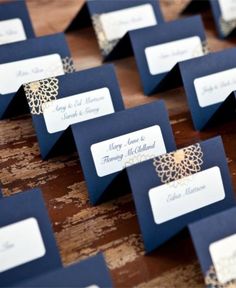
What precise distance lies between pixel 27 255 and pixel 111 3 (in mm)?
579

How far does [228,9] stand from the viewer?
1081 millimetres

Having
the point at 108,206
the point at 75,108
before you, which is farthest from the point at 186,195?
the point at 75,108

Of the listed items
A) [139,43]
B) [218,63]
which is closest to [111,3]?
[139,43]

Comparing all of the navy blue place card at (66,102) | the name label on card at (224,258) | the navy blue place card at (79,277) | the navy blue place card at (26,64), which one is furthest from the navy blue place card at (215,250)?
the navy blue place card at (26,64)

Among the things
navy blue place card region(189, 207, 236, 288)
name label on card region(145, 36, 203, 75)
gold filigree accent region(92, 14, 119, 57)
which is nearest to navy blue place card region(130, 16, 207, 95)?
name label on card region(145, 36, 203, 75)

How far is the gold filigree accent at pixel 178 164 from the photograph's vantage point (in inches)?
24.6

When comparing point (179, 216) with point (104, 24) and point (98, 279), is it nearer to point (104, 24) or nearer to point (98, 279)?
point (98, 279)

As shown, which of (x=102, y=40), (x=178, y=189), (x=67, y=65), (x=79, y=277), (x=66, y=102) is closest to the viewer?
(x=79, y=277)

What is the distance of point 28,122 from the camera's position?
0.83 metres

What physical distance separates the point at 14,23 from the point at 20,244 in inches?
19.4

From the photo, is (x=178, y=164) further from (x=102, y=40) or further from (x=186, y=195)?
(x=102, y=40)

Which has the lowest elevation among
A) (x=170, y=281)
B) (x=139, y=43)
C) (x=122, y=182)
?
(x=170, y=281)

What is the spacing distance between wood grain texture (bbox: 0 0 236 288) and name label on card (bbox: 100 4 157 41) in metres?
0.06

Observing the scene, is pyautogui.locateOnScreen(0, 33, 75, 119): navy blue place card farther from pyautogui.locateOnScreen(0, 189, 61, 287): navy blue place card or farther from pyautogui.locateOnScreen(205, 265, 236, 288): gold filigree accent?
pyautogui.locateOnScreen(205, 265, 236, 288): gold filigree accent
